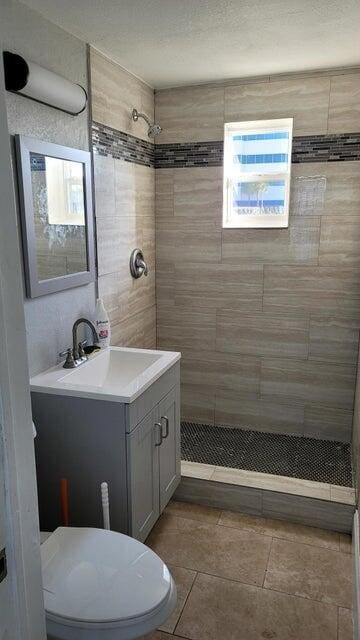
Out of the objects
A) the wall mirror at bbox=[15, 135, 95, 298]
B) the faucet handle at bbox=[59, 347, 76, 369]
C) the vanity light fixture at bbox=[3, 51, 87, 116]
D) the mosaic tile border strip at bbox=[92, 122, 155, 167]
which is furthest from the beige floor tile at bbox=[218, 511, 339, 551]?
the vanity light fixture at bbox=[3, 51, 87, 116]

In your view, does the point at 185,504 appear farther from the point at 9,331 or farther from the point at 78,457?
the point at 9,331

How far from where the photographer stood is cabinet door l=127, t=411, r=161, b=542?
1936 mm

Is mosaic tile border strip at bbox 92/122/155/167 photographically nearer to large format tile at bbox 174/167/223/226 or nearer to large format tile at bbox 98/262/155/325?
large format tile at bbox 174/167/223/226

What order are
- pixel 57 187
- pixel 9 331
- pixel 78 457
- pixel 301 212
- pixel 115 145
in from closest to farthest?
pixel 9 331 → pixel 78 457 → pixel 57 187 → pixel 115 145 → pixel 301 212

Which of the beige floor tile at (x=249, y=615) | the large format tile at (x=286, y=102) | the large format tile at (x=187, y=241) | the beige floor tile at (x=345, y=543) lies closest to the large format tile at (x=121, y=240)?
the large format tile at (x=187, y=241)

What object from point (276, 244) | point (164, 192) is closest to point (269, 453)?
point (276, 244)

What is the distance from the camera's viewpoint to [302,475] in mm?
2711

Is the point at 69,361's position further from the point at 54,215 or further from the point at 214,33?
the point at 214,33

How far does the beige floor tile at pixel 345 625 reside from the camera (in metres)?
1.82

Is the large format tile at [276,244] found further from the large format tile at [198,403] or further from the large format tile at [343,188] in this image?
the large format tile at [198,403]

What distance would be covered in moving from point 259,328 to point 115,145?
148 centimetres

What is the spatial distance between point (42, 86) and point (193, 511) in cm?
222

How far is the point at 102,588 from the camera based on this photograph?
1407mm

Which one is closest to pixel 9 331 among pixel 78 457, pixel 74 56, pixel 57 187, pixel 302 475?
pixel 78 457
